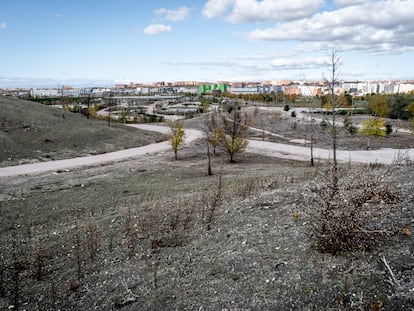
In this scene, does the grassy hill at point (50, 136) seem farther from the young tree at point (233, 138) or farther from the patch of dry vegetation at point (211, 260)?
the patch of dry vegetation at point (211, 260)

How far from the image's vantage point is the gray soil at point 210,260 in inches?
209

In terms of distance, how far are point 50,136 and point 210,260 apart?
37509 millimetres

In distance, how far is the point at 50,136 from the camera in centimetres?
3900

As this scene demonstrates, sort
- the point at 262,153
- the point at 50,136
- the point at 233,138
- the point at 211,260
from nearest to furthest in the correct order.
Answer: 1. the point at 211,260
2. the point at 233,138
3. the point at 262,153
4. the point at 50,136

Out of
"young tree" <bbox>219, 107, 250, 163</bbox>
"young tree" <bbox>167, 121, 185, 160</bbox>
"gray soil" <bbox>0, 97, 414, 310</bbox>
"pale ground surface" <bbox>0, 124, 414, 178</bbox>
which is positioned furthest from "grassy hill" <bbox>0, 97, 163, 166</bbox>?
"gray soil" <bbox>0, 97, 414, 310</bbox>

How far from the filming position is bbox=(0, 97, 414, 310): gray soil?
5.30 metres

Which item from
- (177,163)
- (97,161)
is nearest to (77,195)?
(177,163)

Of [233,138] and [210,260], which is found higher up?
[210,260]

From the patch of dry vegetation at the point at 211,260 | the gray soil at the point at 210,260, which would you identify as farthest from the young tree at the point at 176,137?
the patch of dry vegetation at the point at 211,260

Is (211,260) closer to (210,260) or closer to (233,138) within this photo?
(210,260)

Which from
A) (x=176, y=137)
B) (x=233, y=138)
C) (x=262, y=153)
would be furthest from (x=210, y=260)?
(x=262, y=153)

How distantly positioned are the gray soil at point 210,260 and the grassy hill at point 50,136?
22.8 metres

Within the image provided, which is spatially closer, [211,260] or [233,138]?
[211,260]

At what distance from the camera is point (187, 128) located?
57156 mm
